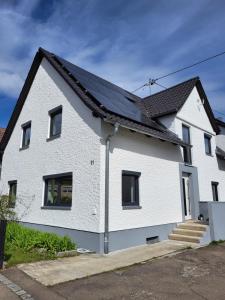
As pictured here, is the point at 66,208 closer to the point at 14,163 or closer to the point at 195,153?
the point at 14,163

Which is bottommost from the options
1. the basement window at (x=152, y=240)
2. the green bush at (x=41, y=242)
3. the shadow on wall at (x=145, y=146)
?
the basement window at (x=152, y=240)

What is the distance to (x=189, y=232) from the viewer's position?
9969mm

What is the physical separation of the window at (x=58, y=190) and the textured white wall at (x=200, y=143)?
6011 mm

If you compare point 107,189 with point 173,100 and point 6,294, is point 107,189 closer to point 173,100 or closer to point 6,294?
point 6,294

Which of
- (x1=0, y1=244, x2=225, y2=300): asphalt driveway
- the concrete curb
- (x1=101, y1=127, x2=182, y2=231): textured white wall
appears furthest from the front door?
the concrete curb

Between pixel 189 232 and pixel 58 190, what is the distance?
5629mm

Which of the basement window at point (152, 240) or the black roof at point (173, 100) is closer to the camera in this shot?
the basement window at point (152, 240)

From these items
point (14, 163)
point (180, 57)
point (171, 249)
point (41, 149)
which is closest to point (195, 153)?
point (180, 57)

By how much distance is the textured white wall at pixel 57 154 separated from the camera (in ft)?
27.2

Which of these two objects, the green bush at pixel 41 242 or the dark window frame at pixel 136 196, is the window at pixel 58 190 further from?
the dark window frame at pixel 136 196

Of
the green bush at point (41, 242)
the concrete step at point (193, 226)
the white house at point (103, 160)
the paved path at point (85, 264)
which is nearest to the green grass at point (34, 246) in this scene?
the green bush at point (41, 242)

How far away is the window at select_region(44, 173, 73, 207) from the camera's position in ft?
30.6

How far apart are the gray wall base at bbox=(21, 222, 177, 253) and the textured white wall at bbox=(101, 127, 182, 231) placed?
205 millimetres

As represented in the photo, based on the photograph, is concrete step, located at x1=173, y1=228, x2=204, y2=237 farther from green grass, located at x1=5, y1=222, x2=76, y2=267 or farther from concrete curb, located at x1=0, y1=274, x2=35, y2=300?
concrete curb, located at x1=0, y1=274, x2=35, y2=300
